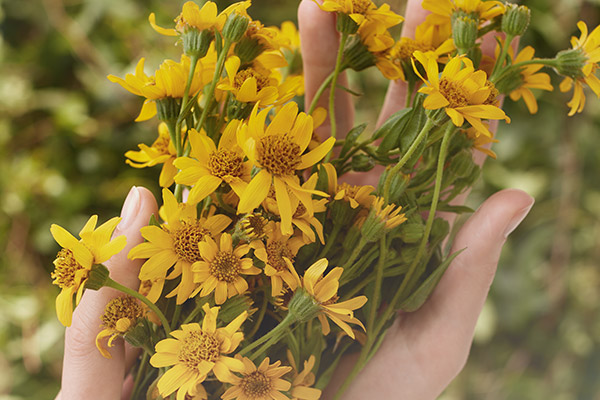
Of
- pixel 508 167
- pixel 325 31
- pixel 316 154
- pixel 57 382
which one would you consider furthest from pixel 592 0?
pixel 57 382

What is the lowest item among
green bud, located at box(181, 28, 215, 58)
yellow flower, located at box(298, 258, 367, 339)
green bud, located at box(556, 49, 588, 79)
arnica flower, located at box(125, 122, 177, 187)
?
yellow flower, located at box(298, 258, 367, 339)

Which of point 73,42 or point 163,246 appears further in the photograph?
point 73,42

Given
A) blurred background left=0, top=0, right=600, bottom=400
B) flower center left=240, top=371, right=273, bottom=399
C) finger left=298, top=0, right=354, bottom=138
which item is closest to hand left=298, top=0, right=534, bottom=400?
finger left=298, top=0, right=354, bottom=138

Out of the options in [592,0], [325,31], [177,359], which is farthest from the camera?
[592,0]

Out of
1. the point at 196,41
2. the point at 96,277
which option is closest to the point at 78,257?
the point at 96,277

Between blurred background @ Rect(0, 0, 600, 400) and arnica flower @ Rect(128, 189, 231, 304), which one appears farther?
blurred background @ Rect(0, 0, 600, 400)

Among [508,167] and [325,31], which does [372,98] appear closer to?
[508,167]

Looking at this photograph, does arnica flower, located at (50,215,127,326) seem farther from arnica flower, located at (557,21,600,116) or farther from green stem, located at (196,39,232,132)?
arnica flower, located at (557,21,600,116)

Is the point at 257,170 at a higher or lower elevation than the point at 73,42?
higher
